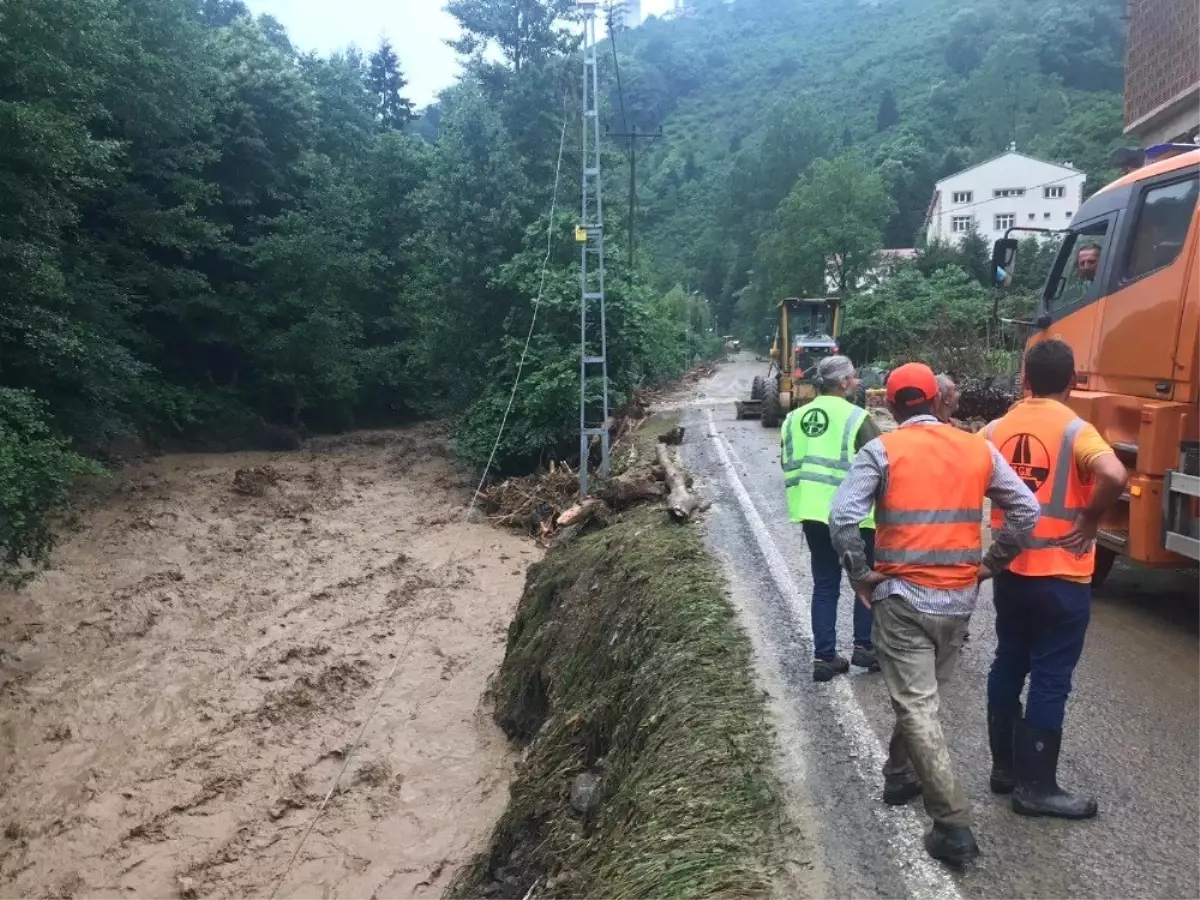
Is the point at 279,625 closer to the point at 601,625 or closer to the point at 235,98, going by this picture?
the point at 601,625

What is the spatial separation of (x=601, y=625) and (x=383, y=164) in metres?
27.9

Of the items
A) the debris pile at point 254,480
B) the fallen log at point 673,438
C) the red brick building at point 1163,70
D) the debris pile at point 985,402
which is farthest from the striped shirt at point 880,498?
the debris pile at point 254,480

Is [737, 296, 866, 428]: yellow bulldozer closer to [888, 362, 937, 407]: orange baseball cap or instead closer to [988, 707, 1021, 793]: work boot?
[988, 707, 1021, 793]: work boot

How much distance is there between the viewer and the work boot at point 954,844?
350 centimetres

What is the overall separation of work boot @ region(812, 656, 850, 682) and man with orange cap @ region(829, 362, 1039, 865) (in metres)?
1.83

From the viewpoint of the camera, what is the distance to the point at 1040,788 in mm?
3850

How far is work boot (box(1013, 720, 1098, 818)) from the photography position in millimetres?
3816

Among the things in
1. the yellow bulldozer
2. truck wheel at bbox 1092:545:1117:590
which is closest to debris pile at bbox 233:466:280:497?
the yellow bulldozer

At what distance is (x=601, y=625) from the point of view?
7.85 meters

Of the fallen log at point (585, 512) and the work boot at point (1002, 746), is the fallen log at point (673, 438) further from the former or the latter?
the work boot at point (1002, 746)

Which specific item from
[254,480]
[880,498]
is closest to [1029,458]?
[880,498]

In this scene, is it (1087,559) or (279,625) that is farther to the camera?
(279,625)

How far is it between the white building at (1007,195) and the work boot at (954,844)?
176 ft

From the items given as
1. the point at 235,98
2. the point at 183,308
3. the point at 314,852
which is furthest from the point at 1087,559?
the point at 235,98
